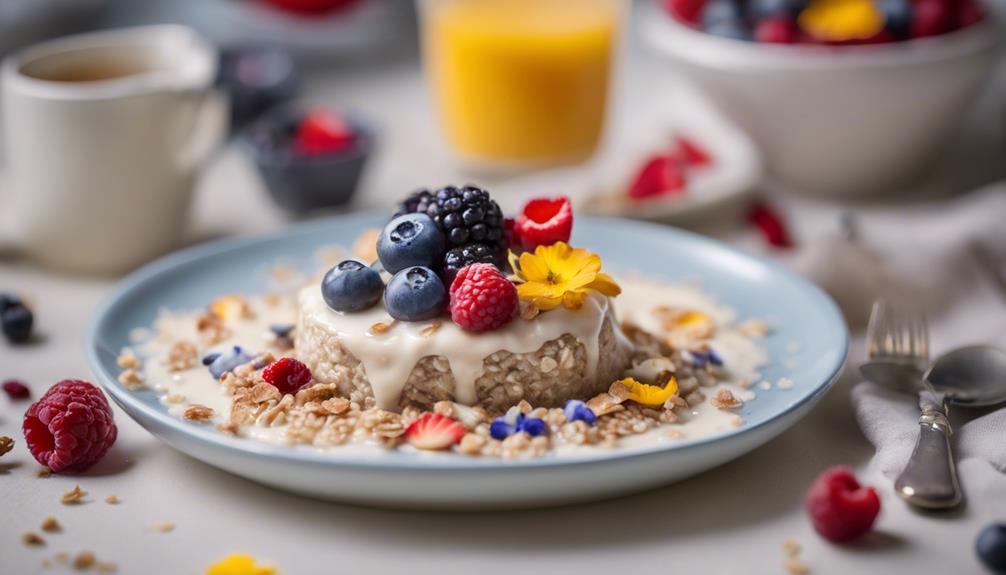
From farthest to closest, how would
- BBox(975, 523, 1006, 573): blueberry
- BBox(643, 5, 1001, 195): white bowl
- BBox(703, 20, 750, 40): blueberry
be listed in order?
BBox(703, 20, 750, 40): blueberry
BBox(643, 5, 1001, 195): white bowl
BBox(975, 523, 1006, 573): blueberry

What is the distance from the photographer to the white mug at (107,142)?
222cm

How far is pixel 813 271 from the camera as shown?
7.04 feet

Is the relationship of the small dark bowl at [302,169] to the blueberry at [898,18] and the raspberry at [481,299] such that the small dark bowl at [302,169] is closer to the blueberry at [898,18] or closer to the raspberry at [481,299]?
the raspberry at [481,299]

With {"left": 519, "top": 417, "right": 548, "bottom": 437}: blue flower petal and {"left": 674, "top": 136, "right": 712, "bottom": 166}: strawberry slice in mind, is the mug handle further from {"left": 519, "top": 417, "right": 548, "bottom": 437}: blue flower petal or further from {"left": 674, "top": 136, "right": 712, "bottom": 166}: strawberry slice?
{"left": 519, "top": 417, "right": 548, "bottom": 437}: blue flower petal

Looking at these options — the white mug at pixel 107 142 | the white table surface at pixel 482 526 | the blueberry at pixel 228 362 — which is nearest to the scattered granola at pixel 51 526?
the white table surface at pixel 482 526

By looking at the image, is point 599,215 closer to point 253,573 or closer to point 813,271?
point 813,271

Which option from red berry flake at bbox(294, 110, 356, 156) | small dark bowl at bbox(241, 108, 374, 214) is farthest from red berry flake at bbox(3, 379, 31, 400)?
red berry flake at bbox(294, 110, 356, 156)

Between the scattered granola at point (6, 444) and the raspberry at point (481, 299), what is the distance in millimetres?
661

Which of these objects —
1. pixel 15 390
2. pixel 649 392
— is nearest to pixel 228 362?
pixel 15 390

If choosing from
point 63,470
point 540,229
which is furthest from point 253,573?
point 540,229

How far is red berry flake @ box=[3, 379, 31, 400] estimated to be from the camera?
1799 millimetres

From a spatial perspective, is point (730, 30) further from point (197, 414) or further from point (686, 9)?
point (197, 414)

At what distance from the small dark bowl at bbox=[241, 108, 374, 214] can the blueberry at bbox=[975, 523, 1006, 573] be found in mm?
1686

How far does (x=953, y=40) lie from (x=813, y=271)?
79 centimetres
